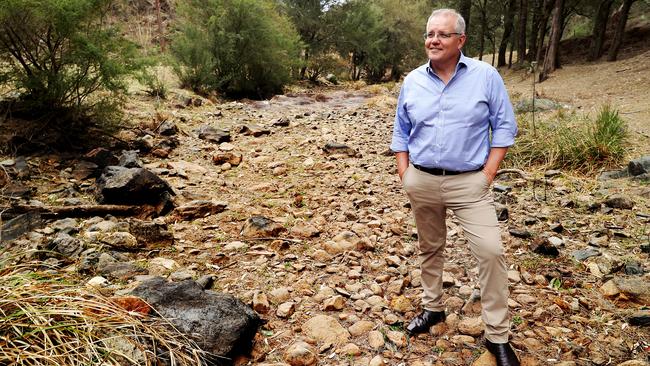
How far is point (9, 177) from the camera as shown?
4.60 metres

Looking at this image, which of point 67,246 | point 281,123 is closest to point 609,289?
point 67,246

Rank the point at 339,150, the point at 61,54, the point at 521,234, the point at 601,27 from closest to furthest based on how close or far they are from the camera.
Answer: the point at 521,234 → the point at 61,54 → the point at 339,150 → the point at 601,27

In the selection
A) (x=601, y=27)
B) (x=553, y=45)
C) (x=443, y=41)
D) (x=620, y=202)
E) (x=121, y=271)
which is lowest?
(x=121, y=271)

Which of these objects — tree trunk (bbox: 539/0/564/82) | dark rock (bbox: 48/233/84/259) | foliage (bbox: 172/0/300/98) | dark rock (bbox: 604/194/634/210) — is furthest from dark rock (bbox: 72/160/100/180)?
tree trunk (bbox: 539/0/564/82)

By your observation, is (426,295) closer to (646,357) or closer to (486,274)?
(486,274)

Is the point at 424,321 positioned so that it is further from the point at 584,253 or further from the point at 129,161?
the point at 129,161

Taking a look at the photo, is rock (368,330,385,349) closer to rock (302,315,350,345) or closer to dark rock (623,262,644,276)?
rock (302,315,350,345)

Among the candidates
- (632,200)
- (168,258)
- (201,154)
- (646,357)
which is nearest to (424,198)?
(646,357)

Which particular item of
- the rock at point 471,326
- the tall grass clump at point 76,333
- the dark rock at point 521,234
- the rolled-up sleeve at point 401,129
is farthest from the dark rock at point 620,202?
the tall grass clump at point 76,333

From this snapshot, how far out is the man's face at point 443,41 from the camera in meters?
2.12

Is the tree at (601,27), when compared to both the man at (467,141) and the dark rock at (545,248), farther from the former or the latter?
the man at (467,141)

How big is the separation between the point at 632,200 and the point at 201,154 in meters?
5.70

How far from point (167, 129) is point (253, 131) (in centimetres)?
153

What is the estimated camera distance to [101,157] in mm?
5680
